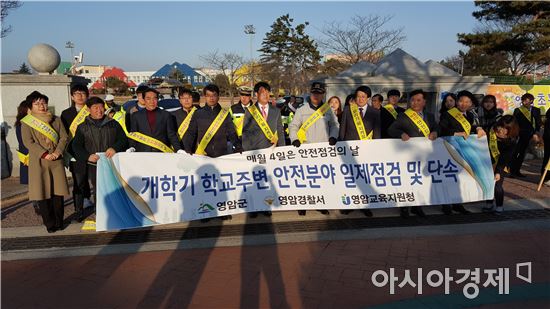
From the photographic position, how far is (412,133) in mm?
5473

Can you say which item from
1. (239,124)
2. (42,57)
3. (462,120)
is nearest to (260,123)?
(239,124)

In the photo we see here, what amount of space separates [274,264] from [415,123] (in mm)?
2844

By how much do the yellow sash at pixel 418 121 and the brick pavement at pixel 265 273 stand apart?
1489 mm

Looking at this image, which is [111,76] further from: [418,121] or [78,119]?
[418,121]

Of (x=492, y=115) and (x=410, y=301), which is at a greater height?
(x=492, y=115)

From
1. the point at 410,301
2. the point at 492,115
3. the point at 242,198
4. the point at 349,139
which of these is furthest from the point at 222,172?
the point at 492,115

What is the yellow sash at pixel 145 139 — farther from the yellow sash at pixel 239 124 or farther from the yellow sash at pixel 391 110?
the yellow sash at pixel 391 110

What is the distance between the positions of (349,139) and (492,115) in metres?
3.06

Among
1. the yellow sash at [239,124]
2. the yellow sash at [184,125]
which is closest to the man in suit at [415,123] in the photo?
the yellow sash at [239,124]

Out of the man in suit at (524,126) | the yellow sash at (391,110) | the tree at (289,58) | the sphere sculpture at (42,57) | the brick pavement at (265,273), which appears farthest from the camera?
the tree at (289,58)

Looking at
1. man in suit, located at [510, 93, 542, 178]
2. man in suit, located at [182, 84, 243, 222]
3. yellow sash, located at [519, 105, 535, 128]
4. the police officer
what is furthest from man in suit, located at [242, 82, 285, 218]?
yellow sash, located at [519, 105, 535, 128]

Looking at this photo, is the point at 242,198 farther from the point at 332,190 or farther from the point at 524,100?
the point at 524,100

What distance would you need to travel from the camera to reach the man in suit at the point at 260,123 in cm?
545

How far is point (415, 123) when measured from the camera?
545 centimetres
